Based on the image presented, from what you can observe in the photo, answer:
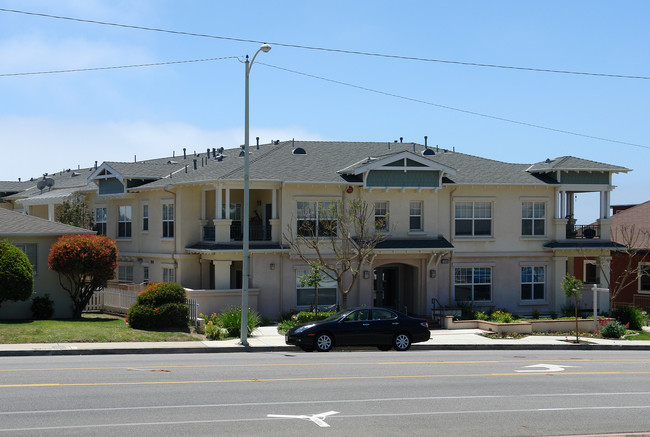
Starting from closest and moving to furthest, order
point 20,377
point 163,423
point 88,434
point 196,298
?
point 88,434
point 163,423
point 20,377
point 196,298

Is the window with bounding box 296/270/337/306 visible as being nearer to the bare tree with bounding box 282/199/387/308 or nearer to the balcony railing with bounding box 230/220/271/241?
the bare tree with bounding box 282/199/387/308

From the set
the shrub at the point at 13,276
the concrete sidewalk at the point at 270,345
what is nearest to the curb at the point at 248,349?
the concrete sidewalk at the point at 270,345

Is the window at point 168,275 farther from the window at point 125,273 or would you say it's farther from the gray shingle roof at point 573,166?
the gray shingle roof at point 573,166

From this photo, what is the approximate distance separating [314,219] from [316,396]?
18.2 meters

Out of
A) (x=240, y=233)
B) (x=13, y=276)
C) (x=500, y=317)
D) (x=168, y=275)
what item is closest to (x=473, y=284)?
(x=500, y=317)

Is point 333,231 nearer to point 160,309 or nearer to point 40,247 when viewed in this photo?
point 160,309

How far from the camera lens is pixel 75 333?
2503 centimetres

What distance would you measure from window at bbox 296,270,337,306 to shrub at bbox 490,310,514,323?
6876 millimetres

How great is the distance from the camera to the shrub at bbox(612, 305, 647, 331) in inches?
1367

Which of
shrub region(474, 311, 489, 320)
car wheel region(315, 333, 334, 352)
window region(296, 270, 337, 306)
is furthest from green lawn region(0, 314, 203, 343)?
shrub region(474, 311, 489, 320)

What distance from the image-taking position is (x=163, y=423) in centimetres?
1205

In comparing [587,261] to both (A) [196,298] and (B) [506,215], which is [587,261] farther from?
(A) [196,298]

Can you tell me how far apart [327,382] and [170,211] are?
789 inches

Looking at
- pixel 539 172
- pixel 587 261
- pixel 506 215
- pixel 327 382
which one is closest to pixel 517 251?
pixel 506 215
